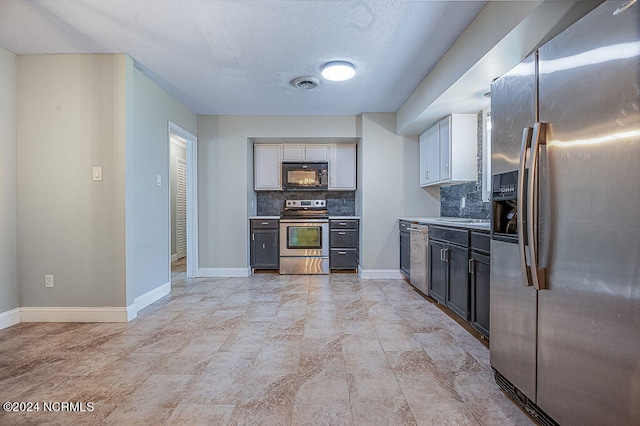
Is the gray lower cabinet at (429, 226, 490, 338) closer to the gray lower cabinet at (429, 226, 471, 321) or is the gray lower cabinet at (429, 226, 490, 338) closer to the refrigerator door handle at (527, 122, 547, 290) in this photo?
the gray lower cabinet at (429, 226, 471, 321)

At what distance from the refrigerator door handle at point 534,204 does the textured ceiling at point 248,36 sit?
1300 mm

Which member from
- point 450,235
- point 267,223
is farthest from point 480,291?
point 267,223

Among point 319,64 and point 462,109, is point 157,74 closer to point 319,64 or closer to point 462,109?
point 319,64

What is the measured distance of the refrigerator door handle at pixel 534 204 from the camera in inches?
53.2

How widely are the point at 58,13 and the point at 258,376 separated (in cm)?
284

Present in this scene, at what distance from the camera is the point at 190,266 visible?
4.73 m

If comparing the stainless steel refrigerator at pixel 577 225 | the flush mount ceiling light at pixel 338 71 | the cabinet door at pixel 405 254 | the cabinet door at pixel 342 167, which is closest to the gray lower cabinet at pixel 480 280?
the stainless steel refrigerator at pixel 577 225

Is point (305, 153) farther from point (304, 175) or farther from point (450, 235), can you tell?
point (450, 235)

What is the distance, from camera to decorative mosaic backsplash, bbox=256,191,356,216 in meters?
5.44

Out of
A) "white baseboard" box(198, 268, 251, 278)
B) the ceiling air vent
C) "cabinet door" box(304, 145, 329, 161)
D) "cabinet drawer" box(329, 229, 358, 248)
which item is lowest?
"white baseboard" box(198, 268, 251, 278)

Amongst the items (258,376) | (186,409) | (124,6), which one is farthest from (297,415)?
(124,6)

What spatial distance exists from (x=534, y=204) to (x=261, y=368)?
5.87ft

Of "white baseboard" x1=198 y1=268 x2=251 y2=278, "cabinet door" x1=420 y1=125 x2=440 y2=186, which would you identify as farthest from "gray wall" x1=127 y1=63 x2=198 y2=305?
"cabinet door" x1=420 y1=125 x2=440 y2=186

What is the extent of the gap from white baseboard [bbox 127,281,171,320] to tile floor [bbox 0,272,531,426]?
0.24 ft
